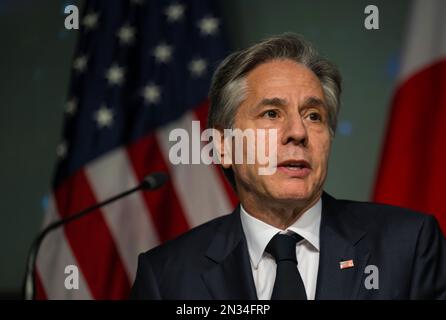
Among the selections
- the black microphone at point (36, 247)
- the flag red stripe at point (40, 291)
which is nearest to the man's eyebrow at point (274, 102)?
the black microphone at point (36, 247)

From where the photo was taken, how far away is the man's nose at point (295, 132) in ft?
4.06

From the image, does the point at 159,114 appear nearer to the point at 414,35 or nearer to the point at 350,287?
the point at 414,35

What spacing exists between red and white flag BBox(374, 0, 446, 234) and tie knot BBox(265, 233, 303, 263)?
88 cm

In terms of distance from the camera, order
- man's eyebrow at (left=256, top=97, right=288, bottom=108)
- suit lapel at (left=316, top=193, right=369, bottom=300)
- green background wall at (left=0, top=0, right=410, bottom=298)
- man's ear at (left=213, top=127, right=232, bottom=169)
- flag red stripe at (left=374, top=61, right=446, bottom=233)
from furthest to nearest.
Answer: green background wall at (left=0, top=0, right=410, bottom=298), flag red stripe at (left=374, top=61, right=446, bottom=233), man's ear at (left=213, top=127, right=232, bottom=169), man's eyebrow at (left=256, top=97, right=288, bottom=108), suit lapel at (left=316, top=193, right=369, bottom=300)

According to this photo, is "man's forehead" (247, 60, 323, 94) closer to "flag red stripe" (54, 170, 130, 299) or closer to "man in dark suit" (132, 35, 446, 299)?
"man in dark suit" (132, 35, 446, 299)

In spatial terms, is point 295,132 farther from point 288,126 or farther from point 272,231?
point 272,231

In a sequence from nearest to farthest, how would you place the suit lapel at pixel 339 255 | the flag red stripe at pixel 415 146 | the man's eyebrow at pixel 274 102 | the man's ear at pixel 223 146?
the suit lapel at pixel 339 255 → the man's eyebrow at pixel 274 102 → the man's ear at pixel 223 146 → the flag red stripe at pixel 415 146

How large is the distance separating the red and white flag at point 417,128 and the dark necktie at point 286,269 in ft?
2.91

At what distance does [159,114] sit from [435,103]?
845 millimetres

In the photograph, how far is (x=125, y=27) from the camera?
230 cm

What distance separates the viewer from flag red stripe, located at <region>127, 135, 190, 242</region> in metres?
2.23

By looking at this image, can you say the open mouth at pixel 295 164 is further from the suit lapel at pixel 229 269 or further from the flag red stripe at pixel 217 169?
the flag red stripe at pixel 217 169

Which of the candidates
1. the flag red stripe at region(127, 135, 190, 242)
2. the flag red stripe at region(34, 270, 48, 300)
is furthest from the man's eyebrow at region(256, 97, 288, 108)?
the flag red stripe at region(34, 270, 48, 300)

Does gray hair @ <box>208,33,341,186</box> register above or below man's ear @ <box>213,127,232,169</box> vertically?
above
